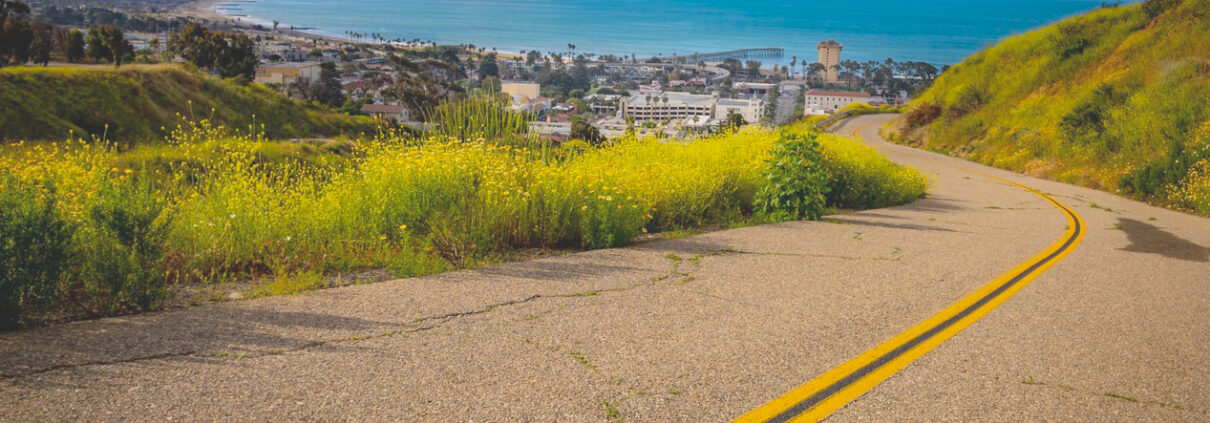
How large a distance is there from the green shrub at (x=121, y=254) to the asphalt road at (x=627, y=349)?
0.96ft

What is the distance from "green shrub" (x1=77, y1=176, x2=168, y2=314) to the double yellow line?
4.21 metres

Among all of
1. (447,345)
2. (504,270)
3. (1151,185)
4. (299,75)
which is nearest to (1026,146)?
(1151,185)

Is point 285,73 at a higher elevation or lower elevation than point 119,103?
higher

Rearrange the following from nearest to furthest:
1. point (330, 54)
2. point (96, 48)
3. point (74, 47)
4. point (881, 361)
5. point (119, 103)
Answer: point (881, 361), point (119, 103), point (74, 47), point (96, 48), point (330, 54)

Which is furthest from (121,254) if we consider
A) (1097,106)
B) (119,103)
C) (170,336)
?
(119,103)

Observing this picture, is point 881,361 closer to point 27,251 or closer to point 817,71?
point 27,251

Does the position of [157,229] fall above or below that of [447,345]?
above

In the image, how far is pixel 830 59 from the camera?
155 meters

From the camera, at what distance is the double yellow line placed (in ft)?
13.6

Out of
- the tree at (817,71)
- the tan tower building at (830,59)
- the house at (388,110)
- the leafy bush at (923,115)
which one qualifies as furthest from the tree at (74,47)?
the tan tower building at (830,59)

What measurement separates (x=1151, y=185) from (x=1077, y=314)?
14.8 meters

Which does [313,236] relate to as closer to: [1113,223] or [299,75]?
[1113,223]

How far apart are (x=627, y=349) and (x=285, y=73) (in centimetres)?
9094

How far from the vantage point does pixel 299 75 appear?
8250 centimetres
